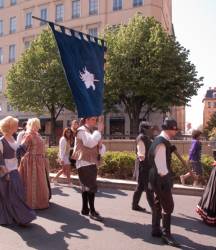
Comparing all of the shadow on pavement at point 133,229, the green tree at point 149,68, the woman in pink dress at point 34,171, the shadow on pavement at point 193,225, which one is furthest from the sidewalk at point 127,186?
the green tree at point 149,68

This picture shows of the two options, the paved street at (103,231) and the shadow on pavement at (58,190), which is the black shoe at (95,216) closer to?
the paved street at (103,231)

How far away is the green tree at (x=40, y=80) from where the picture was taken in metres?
35.1

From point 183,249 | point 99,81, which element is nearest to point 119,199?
point 99,81

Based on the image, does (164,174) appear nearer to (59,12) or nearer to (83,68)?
(83,68)

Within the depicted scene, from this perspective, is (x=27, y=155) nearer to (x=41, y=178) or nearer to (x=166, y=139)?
(x=41, y=178)

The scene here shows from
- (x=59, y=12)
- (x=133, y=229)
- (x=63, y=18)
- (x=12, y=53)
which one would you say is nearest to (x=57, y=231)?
(x=133, y=229)

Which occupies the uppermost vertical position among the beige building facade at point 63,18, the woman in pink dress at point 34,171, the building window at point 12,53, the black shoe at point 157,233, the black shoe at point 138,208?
the beige building facade at point 63,18

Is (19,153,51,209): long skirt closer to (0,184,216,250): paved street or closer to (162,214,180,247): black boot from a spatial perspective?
(0,184,216,250): paved street

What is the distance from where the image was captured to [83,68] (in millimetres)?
7164

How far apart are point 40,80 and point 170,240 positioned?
3101 cm

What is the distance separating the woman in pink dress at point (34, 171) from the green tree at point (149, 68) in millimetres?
23477

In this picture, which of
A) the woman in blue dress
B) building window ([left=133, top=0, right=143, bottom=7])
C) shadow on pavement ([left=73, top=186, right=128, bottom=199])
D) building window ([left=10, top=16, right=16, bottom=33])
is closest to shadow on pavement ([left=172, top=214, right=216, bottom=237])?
shadow on pavement ([left=73, top=186, right=128, bottom=199])

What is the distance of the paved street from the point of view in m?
5.79

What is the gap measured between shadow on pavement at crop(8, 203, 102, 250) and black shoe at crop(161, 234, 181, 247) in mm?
1178
